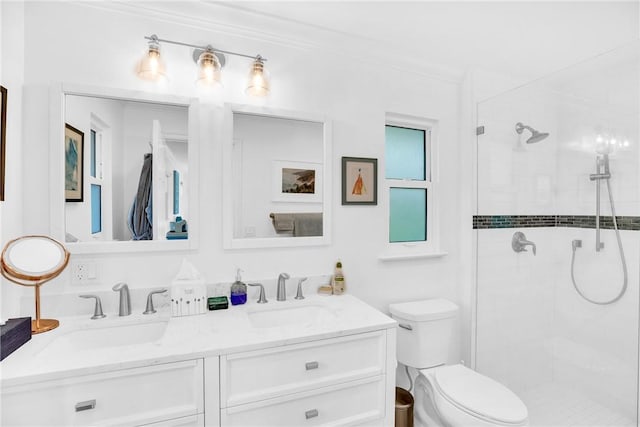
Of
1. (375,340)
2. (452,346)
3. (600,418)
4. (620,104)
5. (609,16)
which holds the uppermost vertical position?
(609,16)

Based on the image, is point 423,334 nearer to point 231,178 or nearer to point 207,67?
point 231,178

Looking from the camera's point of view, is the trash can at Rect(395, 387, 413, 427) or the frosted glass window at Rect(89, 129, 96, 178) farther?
the trash can at Rect(395, 387, 413, 427)

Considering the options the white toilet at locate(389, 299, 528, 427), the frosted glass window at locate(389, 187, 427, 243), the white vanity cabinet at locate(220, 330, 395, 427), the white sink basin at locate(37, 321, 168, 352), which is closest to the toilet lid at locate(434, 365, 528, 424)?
the white toilet at locate(389, 299, 528, 427)

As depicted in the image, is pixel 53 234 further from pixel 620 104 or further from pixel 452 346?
pixel 620 104

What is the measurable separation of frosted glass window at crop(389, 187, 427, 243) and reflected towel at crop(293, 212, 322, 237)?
557 mm

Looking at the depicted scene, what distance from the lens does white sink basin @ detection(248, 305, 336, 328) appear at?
1707 mm

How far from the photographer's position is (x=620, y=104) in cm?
182

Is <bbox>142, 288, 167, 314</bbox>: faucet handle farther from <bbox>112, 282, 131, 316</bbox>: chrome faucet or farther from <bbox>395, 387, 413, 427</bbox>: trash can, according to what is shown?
<bbox>395, 387, 413, 427</bbox>: trash can

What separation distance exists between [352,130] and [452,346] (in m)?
1.66

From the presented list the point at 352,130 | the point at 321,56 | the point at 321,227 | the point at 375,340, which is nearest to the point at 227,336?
the point at 375,340

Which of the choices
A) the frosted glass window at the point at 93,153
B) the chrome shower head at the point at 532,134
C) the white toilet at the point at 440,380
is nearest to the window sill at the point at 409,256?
the white toilet at the point at 440,380

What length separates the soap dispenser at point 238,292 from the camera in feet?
5.69

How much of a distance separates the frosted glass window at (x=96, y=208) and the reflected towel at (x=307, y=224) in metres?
0.97

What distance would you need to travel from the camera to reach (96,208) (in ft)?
5.19
